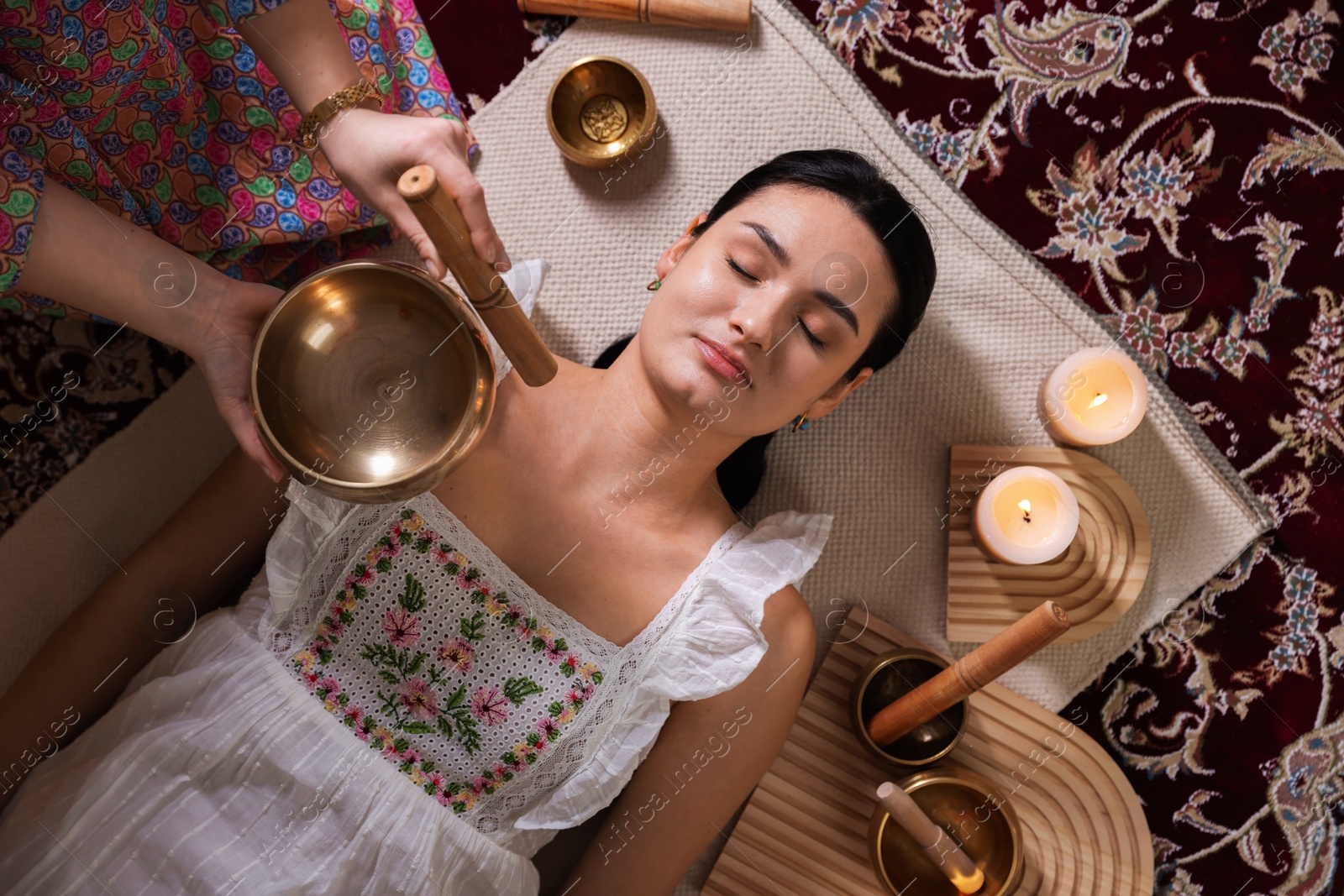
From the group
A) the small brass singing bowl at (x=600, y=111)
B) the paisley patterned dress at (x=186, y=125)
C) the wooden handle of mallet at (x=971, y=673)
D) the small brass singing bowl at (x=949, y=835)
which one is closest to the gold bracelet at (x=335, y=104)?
the paisley patterned dress at (x=186, y=125)

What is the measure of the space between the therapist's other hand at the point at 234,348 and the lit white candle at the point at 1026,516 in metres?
1.04

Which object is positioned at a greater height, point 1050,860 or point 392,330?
point 392,330

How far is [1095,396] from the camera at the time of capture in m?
1.37

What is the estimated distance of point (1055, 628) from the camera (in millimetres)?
1060

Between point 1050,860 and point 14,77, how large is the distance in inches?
69.5

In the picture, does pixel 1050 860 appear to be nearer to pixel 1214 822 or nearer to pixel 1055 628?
pixel 1214 822

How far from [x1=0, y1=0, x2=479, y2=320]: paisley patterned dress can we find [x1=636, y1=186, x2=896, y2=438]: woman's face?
57cm

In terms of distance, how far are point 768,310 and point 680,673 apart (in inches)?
19.7

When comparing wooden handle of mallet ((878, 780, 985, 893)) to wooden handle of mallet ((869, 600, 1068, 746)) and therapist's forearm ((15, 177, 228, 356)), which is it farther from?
therapist's forearm ((15, 177, 228, 356))

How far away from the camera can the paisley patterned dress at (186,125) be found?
924mm

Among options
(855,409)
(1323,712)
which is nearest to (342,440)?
(855,409)

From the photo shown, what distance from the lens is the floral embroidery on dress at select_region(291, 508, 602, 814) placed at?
117 cm

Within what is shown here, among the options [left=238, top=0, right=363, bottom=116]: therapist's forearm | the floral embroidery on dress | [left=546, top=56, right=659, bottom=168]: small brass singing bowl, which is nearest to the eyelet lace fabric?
the floral embroidery on dress

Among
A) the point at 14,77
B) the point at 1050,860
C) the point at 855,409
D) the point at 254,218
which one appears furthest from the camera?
the point at 855,409
